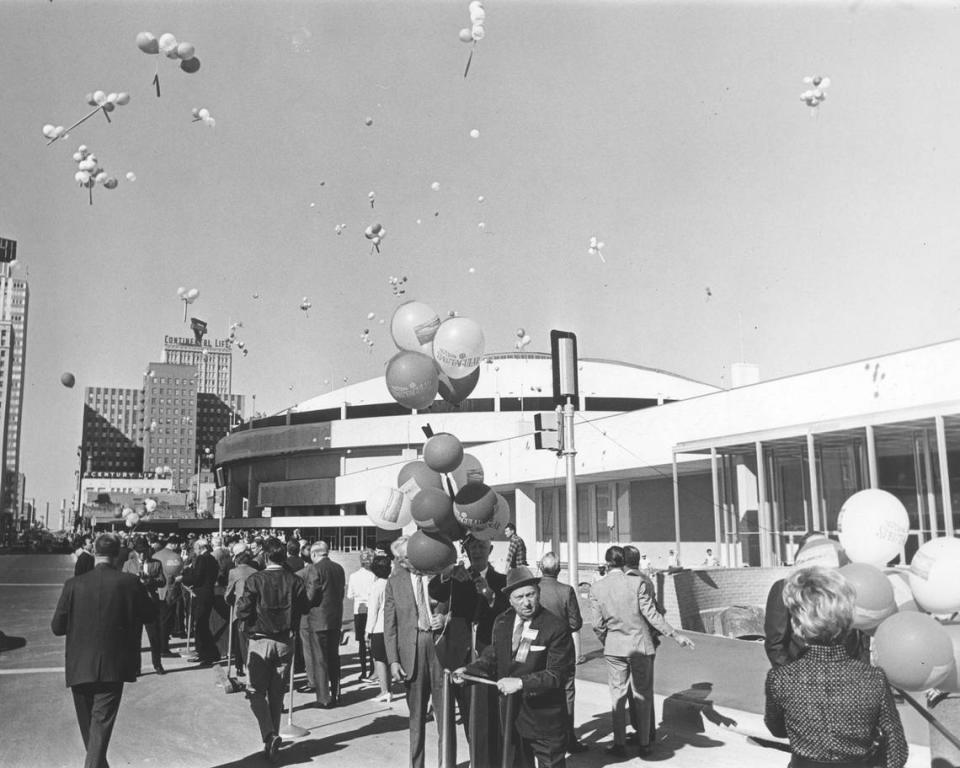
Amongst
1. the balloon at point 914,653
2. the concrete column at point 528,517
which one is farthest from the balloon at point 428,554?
the concrete column at point 528,517

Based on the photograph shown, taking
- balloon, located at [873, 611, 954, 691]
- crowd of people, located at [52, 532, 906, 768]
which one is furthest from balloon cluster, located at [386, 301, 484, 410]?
balloon, located at [873, 611, 954, 691]

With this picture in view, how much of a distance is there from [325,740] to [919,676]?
530 cm

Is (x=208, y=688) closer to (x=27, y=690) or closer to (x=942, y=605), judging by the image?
(x=27, y=690)

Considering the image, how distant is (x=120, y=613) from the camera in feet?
20.6

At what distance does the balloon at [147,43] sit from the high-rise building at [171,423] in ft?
571

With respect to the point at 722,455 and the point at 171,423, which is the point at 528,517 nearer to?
the point at 722,455

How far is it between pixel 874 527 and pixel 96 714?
19.3 ft

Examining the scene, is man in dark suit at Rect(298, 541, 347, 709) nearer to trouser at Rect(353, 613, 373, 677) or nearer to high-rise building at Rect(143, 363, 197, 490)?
trouser at Rect(353, 613, 373, 677)

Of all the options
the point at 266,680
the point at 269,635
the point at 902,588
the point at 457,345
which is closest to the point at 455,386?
the point at 457,345

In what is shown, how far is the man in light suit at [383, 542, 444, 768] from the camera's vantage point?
6641 millimetres

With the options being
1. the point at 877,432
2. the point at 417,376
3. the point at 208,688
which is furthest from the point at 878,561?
the point at 877,432

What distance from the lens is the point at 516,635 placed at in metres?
5.04

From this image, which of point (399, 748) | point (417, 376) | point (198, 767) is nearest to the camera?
point (198, 767)

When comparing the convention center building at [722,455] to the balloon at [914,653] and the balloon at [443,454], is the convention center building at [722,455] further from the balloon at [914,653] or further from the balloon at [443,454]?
the balloon at [914,653]
